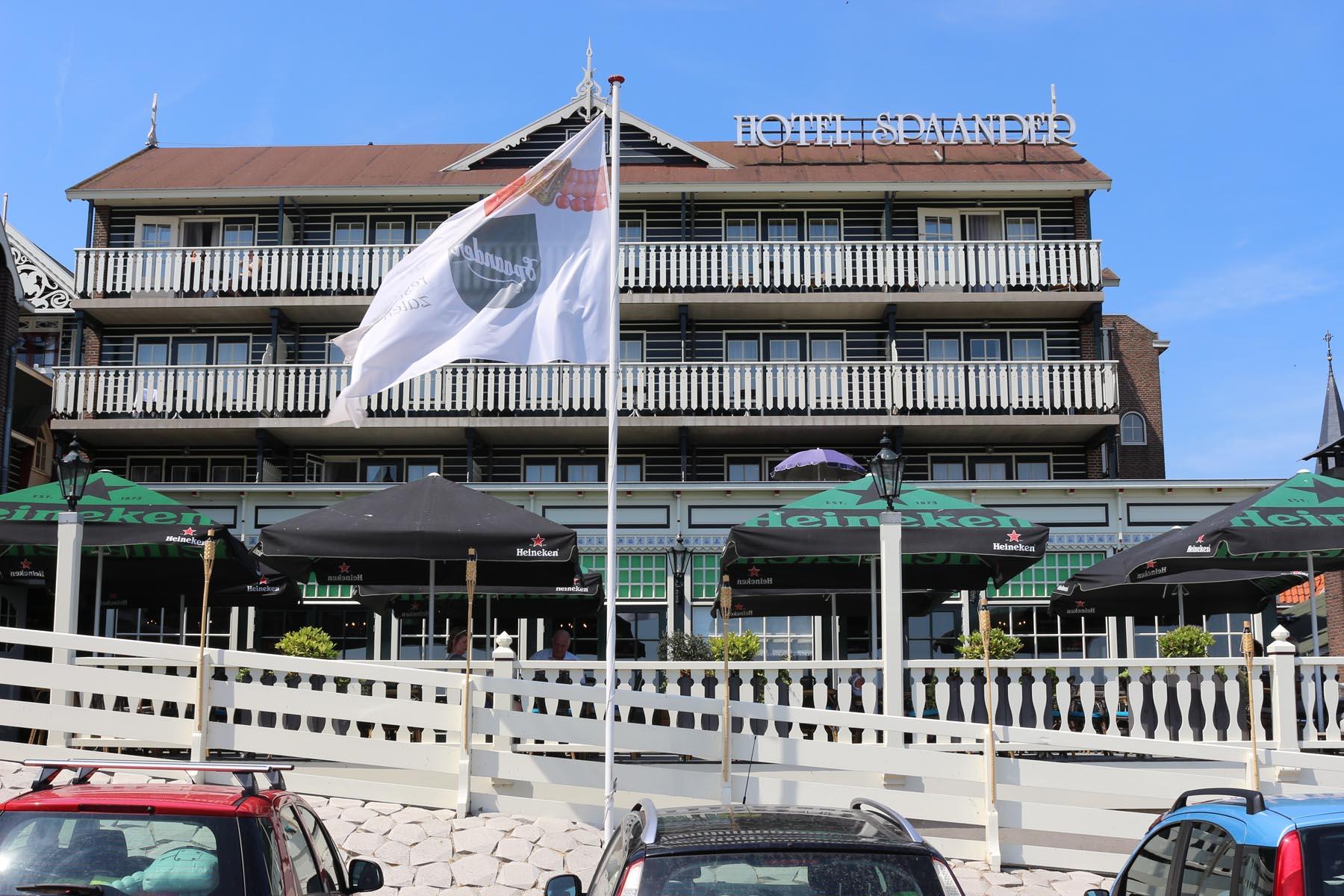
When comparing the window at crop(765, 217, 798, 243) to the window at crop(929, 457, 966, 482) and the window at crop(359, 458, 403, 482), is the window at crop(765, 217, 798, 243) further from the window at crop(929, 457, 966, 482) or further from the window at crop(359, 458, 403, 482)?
the window at crop(359, 458, 403, 482)

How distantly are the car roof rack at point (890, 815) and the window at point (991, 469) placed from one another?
2187 centimetres

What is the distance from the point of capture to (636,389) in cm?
2670

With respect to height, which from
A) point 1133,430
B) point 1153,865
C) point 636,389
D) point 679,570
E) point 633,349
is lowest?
point 1153,865

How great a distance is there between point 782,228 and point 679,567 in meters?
8.86

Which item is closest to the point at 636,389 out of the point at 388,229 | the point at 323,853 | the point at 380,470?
the point at 380,470

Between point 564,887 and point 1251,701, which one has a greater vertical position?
point 1251,701

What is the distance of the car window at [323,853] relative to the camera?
7250mm

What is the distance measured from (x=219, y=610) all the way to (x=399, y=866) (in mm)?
14750

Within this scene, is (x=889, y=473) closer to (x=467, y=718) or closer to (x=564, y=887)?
(x=467, y=718)

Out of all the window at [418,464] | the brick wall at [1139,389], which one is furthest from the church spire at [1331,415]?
the window at [418,464]

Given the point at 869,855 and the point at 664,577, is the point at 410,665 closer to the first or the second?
the point at 869,855

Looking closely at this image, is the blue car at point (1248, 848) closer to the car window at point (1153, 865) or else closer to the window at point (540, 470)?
the car window at point (1153, 865)

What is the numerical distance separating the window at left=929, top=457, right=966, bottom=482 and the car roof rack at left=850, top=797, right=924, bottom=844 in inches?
853

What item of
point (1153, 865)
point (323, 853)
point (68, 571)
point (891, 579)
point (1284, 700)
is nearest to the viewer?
point (1153, 865)
